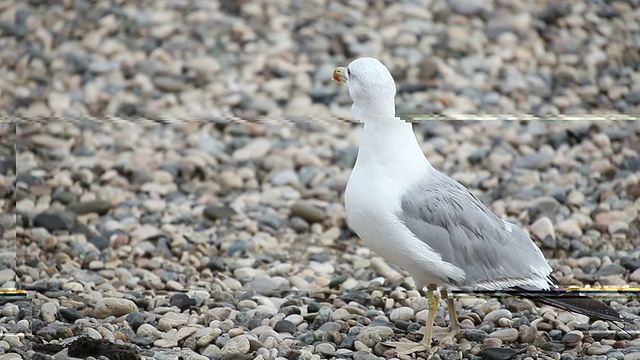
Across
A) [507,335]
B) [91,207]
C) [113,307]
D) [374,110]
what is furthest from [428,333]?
[91,207]

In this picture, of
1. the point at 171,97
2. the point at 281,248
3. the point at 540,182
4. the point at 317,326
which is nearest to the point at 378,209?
the point at 317,326

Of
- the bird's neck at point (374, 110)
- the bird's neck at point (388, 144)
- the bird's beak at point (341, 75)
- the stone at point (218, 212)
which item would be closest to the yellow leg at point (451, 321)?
the bird's neck at point (388, 144)

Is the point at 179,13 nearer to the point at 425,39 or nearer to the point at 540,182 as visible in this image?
the point at 425,39

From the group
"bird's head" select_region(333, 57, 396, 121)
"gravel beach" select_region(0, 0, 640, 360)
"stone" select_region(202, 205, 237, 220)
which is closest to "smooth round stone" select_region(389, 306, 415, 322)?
"gravel beach" select_region(0, 0, 640, 360)

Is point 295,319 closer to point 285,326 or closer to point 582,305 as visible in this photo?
point 285,326

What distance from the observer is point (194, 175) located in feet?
17.9

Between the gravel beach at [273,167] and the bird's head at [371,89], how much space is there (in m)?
0.74

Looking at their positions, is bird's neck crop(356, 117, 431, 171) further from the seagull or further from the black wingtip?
the black wingtip

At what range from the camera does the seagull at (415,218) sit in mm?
3152

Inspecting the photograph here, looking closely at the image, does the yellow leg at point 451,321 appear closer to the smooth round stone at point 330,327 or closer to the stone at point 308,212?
the smooth round stone at point 330,327

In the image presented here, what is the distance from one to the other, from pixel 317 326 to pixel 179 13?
4610 millimetres

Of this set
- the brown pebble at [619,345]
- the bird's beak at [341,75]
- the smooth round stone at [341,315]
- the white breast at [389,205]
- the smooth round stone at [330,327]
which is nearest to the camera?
the white breast at [389,205]

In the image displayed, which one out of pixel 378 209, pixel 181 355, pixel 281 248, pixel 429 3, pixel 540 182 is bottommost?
pixel 181 355

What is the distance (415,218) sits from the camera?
10.4ft
